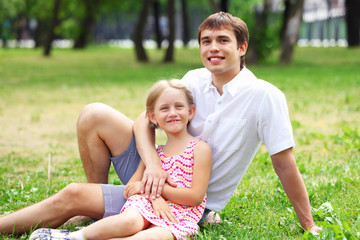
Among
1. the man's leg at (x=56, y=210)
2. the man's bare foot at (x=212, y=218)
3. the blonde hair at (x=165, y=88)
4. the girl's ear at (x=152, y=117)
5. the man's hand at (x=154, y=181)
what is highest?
the blonde hair at (x=165, y=88)

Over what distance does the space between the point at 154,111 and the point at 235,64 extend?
58 centimetres

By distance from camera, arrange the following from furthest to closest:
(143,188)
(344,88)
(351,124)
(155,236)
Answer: (344,88) < (351,124) < (143,188) < (155,236)

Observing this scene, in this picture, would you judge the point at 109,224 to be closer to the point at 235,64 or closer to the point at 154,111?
the point at 154,111

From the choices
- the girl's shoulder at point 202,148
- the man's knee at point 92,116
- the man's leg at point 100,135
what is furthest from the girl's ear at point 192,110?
the man's knee at point 92,116

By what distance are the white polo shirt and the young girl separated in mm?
105

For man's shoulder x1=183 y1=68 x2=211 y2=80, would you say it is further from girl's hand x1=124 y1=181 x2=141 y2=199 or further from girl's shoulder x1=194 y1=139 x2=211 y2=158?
girl's hand x1=124 y1=181 x2=141 y2=199

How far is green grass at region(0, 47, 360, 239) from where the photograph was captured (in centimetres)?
382

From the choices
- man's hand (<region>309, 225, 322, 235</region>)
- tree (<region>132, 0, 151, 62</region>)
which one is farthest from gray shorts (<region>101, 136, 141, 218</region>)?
tree (<region>132, 0, 151, 62</region>)

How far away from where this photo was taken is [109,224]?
124 inches

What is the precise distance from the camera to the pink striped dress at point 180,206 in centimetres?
326

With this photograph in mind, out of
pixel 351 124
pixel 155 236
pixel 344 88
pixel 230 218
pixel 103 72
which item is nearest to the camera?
pixel 155 236

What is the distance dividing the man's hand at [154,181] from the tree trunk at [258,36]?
16.7 meters

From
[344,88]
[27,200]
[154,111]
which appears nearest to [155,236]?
[154,111]

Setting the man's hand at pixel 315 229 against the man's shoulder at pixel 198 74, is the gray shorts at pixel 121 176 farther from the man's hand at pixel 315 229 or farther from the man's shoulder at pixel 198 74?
the man's hand at pixel 315 229
